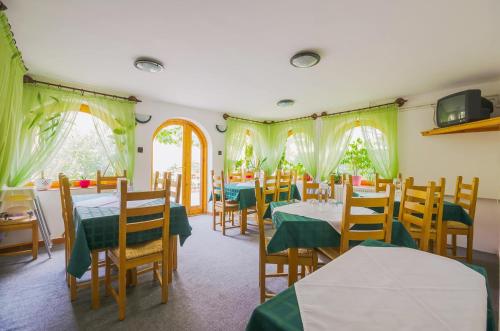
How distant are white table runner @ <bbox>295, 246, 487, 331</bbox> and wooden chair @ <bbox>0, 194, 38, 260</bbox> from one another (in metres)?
3.55

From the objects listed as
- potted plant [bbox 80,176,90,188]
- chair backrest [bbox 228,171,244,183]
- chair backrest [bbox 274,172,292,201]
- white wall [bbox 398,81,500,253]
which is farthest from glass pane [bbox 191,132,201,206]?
white wall [bbox 398,81,500,253]

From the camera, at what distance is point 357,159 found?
469cm

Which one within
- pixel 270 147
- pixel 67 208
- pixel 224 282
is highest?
pixel 270 147

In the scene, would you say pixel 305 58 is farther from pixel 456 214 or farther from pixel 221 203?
pixel 221 203

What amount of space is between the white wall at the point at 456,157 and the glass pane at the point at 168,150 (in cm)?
433

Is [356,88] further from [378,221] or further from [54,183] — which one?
[54,183]

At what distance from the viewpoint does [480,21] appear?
2004 mm

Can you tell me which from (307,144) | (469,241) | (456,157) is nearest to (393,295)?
(469,241)

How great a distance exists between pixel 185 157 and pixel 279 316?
4.78 m

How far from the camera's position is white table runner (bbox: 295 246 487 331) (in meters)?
0.56

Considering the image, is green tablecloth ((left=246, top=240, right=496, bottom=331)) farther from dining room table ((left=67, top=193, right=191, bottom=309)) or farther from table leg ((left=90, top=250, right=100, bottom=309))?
table leg ((left=90, top=250, right=100, bottom=309))

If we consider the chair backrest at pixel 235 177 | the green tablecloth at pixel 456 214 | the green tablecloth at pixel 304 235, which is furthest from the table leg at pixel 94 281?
the chair backrest at pixel 235 177

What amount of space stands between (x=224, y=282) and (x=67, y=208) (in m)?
1.57

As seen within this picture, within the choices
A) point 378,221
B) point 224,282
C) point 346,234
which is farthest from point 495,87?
point 224,282
